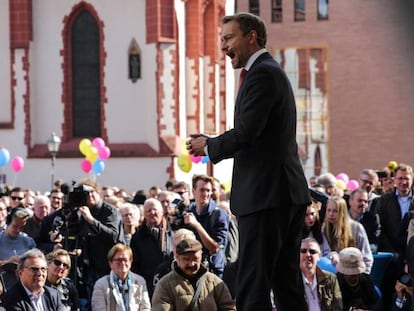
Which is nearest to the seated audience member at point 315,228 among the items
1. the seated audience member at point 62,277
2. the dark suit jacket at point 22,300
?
the seated audience member at point 62,277

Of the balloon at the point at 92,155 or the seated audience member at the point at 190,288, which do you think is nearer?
the seated audience member at the point at 190,288

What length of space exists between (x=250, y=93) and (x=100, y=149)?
75.5 ft

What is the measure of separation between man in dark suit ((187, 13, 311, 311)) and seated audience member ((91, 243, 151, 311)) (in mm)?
4375

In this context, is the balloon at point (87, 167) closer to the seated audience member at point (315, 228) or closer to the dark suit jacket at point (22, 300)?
the seated audience member at point (315, 228)

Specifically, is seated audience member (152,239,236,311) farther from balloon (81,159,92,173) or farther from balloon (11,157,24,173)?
balloon (11,157,24,173)

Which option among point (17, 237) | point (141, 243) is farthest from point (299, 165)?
point (17, 237)

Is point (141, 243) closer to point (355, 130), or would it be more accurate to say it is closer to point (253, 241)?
point (253, 241)

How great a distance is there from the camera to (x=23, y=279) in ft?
22.0

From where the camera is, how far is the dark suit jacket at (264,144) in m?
2.91

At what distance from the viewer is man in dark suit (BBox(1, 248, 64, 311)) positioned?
Answer: 6598mm

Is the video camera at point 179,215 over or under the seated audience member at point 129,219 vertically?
over

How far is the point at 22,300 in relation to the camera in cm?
662

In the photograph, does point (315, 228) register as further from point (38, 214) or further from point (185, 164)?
point (185, 164)

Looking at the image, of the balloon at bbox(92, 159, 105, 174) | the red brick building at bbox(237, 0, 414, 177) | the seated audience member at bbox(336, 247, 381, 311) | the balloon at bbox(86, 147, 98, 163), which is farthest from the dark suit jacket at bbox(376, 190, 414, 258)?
the red brick building at bbox(237, 0, 414, 177)
